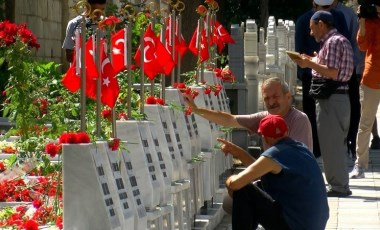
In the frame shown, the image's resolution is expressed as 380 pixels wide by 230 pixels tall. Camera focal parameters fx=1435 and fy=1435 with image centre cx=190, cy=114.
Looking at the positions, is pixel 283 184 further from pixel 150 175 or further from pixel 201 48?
pixel 201 48

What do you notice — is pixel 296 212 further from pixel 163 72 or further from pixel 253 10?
pixel 253 10

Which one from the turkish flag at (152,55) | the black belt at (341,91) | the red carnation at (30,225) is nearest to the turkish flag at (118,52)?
the turkish flag at (152,55)

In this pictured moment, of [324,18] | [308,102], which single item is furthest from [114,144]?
[308,102]

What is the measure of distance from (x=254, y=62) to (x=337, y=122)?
4.51 meters

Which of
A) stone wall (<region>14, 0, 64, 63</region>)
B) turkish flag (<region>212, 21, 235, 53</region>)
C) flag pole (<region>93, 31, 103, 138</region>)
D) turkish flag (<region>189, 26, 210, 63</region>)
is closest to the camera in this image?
flag pole (<region>93, 31, 103, 138</region>)

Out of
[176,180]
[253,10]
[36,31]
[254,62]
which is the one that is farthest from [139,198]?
[253,10]

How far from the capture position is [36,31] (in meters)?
24.3

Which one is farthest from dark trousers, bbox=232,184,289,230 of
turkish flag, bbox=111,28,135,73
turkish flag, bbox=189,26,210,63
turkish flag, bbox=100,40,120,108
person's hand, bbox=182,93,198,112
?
turkish flag, bbox=189,26,210,63

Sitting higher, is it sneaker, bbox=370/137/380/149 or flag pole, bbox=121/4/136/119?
flag pole, bbox=121/4/136/119

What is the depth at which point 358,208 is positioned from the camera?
13789 mm

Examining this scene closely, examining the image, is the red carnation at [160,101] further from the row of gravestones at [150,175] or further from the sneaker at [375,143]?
the sneaker at [375,143]

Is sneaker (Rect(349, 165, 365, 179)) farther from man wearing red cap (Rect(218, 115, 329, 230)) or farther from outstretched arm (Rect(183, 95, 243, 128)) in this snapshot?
man wearing red cap (Rect(218, 115, 329, 230))

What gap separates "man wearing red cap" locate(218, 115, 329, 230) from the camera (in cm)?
907

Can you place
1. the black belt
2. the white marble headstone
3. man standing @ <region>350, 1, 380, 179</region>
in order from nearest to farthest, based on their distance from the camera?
the white marble headstone, the black belt, man standing @ <region>350, 1, 380, 179</region>
